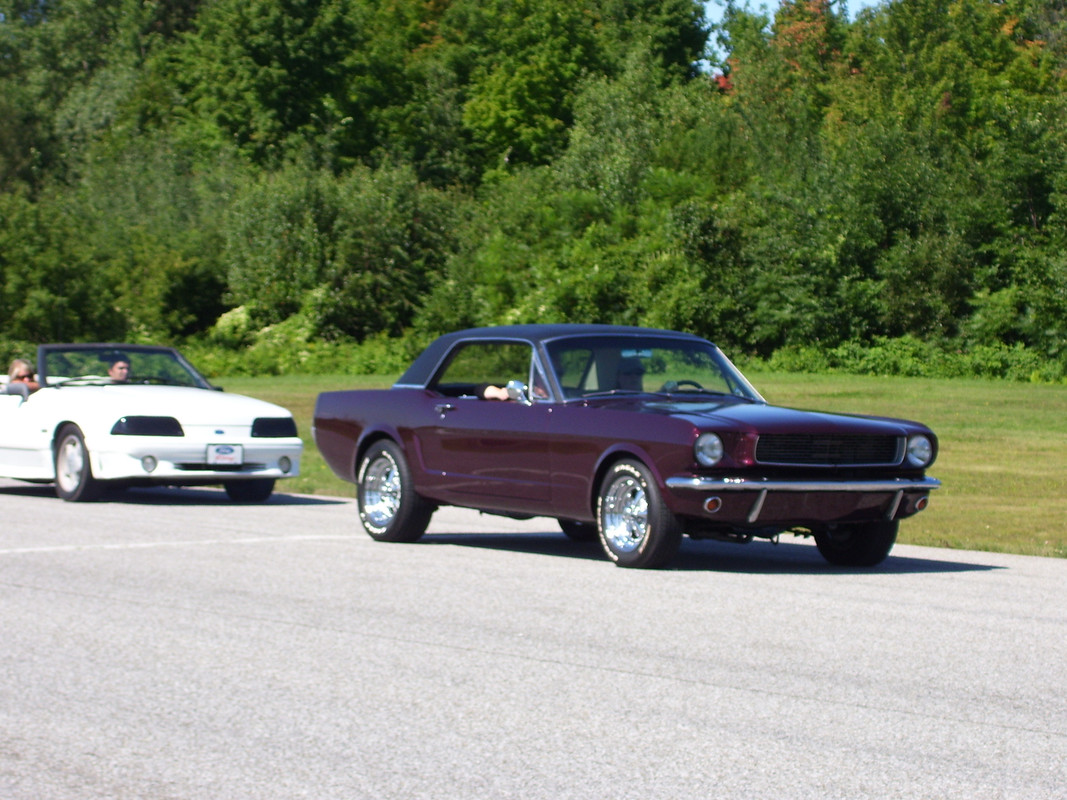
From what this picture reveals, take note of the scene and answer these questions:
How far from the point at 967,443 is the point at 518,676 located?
1815 centimetres

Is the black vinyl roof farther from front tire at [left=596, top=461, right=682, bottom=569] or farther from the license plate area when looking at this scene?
the license plate area

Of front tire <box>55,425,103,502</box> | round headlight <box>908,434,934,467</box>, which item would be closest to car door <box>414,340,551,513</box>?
round headlight <box>908,434,934,467</box>

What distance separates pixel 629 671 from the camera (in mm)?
6809

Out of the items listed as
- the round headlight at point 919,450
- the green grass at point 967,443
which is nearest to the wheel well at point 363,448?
the round headlight at point 919,450

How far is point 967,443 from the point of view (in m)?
23.7

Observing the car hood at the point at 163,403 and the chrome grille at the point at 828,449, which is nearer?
the chrome grille at the point at 828,449

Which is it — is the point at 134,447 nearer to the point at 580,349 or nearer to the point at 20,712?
the point at 580,349

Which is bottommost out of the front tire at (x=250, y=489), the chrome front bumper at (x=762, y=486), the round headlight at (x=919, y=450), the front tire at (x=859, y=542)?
the front tire at (x=250, y=489)

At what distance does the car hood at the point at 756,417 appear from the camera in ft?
32.8

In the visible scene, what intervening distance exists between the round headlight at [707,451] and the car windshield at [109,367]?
806 cm

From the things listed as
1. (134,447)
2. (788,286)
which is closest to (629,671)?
(134,447)

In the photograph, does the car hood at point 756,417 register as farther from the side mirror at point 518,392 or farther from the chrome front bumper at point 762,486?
the side mirror at point 518,392

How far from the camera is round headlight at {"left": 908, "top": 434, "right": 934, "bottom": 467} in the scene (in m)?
10.7

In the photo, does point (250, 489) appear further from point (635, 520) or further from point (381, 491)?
point (635, 520)
